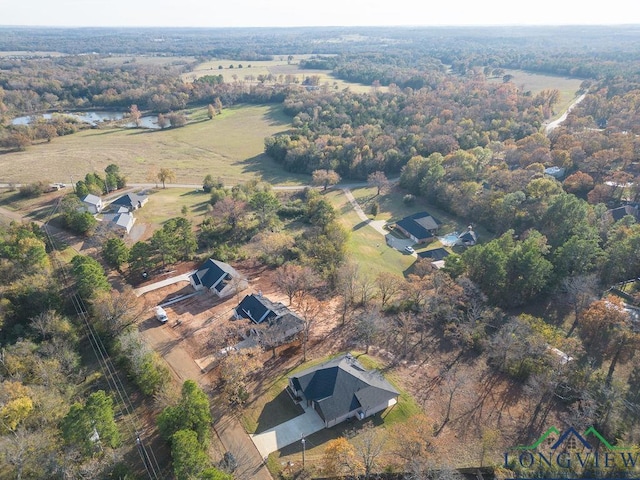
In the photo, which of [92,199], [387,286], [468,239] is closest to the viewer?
[387,286]

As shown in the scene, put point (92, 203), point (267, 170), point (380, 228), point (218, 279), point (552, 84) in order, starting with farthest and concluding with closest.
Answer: point (552, 84) → point (267, 170) → point (380, 228) → point (92, 203) → point (218, 279)

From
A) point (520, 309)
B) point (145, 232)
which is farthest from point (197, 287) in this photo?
point (520, 309)

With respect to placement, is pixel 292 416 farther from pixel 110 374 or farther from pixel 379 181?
pixel 379 181

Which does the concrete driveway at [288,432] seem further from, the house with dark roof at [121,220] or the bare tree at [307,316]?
the house with dark roof at [121,220]

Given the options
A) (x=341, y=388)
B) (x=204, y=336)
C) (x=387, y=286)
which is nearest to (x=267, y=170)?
(x=387, y=286)

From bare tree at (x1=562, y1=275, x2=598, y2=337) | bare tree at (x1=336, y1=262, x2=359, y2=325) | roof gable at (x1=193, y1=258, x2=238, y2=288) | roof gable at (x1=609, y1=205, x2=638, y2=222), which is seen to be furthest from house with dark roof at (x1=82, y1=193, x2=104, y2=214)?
roof gable at (x1=609, y1=205, x2=638, y2=222)

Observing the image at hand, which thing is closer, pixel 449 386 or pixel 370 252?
pixel 449 386
